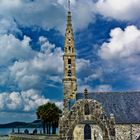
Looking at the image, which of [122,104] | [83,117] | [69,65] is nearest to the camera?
[83,117]

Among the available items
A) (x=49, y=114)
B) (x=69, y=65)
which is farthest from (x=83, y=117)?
(x=49, y=114)

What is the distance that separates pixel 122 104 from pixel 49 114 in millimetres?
28142

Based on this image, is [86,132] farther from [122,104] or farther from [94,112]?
[94,112]

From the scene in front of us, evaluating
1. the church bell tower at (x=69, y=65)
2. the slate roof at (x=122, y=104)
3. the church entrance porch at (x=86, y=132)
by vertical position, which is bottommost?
the church entrance porch at (x=86, y=132)

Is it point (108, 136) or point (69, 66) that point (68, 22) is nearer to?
point (69, 66)

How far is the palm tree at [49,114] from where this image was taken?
9612 cm

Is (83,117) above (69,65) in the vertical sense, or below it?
below

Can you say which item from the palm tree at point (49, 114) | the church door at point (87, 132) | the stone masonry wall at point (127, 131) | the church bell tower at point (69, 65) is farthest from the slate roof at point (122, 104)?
the palm tree at point (49, 114)

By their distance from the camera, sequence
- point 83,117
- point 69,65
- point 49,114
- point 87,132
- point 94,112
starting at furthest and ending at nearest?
point 49,114
point 69,65
point 87,132
point 83,117
point 94,112

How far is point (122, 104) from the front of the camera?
71.3m

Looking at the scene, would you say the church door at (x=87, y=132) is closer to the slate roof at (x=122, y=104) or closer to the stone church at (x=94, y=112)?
the stone church at (x=94, y=112)

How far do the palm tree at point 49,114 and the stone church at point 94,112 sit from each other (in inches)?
657

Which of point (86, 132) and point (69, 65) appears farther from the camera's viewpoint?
point (69, 65)

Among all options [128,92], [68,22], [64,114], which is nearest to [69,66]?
[68,22]
